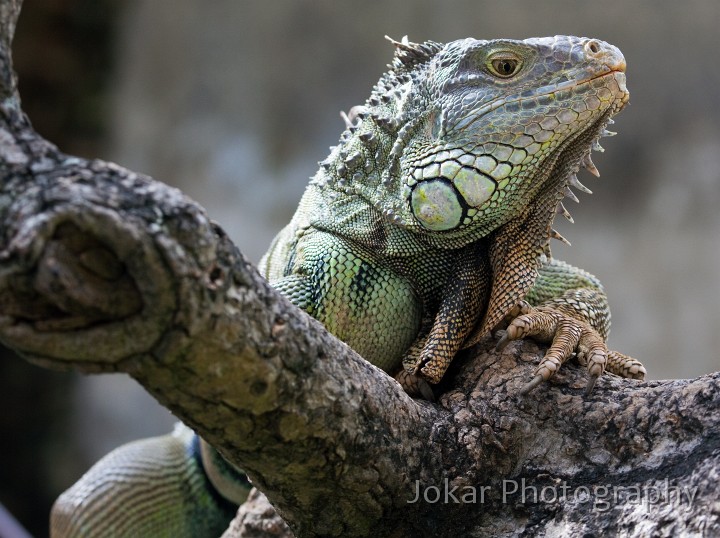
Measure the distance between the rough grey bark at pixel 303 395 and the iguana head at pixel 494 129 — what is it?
0.56 metres

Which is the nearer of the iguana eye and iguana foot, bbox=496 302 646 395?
iguana foot, bbox=496 302 646 395

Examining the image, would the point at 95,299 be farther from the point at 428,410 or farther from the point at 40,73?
the point at 40,73

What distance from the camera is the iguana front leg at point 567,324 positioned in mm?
2619

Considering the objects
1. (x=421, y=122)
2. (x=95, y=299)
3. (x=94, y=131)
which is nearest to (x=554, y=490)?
(x=421, y=122)

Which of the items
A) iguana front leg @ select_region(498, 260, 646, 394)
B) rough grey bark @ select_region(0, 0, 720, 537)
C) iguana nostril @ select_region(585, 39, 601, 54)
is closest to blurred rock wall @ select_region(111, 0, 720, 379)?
iguana front leg @ select_region(498, 260, 646, 394)

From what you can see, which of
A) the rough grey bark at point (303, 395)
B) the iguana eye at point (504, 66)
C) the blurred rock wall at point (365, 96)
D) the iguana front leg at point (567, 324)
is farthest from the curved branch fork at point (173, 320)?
the blurred rock wall at point (365, 96)

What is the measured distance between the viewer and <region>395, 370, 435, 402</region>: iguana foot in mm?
2830

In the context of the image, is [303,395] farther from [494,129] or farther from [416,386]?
[494,129]

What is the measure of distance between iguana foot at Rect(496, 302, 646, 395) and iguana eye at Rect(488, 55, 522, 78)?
839 millimetres

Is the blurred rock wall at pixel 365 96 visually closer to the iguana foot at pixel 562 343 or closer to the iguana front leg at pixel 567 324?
the iguana front leg at pixel 567 324

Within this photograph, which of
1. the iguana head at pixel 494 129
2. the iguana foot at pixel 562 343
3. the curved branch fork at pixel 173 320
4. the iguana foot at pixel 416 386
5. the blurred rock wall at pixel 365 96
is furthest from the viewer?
the blurred rock wall at pixel 365 96

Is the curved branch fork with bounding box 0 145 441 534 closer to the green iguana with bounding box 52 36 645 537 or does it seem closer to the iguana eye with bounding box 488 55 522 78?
the green iguana with bounding box 52 36 645 537

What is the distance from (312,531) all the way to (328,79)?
259 inches

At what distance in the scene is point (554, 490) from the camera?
8.18ft
